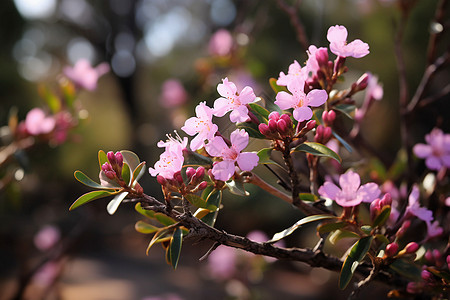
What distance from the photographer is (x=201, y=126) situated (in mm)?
516

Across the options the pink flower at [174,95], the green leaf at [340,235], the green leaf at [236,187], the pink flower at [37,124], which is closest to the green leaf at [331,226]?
the green leaf at [340,235]

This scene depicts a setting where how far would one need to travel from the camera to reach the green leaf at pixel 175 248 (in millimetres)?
504

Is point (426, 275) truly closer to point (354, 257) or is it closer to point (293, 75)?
point (354, 257)

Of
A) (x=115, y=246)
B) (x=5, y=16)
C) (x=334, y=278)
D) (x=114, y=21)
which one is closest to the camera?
(x=334, y=278)

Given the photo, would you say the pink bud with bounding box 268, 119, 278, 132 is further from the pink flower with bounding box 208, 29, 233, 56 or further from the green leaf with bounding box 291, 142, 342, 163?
the pink flower with bounding box 208, 29, 233, 56

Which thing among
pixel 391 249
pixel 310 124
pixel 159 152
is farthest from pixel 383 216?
pixel 159 152

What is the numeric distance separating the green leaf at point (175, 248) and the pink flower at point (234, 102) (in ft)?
0.58

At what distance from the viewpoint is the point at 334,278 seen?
2.77 metres

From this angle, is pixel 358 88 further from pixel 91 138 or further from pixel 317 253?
pixel 91 138

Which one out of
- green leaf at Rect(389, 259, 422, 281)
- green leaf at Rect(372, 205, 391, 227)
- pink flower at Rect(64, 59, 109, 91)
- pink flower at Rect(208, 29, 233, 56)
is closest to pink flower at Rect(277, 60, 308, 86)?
green leaf at Rect(372, 205, 391, 227)

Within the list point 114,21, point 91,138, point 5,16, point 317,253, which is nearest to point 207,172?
point 317,253

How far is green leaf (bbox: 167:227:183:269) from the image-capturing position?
504 millimetres

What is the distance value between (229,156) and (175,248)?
15 centimetres

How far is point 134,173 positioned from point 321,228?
290mm
